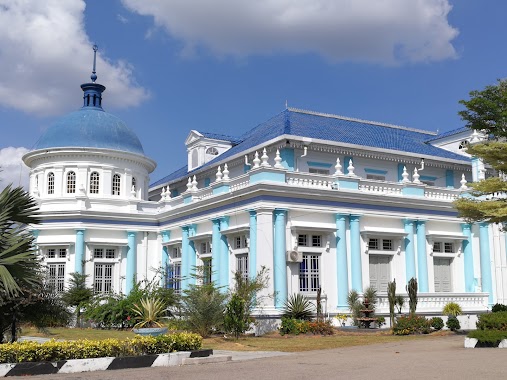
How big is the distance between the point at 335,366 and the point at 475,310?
1596cm

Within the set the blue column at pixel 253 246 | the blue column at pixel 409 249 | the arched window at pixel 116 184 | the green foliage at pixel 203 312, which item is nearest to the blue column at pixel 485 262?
the blue column at pixel 409 249

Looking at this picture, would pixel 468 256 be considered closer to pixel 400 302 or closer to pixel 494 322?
pixel 400 302

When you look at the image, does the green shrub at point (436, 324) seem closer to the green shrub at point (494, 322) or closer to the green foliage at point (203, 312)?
the green shrub at point (494, 322)

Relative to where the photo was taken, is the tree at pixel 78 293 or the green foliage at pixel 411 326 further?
the tree at pixel 78 293

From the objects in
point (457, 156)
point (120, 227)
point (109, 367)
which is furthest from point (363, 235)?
point (109, 367)

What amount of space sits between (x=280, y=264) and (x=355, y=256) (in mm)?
3602

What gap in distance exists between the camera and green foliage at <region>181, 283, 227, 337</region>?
2012 cm

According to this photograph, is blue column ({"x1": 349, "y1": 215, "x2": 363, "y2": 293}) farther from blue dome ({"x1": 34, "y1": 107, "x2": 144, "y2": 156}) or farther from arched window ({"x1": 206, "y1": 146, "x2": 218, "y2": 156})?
blue dome ({"x1": 34, "y1": 107, "x2": 144, "y2": 156})

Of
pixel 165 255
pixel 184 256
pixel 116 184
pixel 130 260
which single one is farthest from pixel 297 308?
pixel 116 184

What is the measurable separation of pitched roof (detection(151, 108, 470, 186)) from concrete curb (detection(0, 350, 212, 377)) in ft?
54.7

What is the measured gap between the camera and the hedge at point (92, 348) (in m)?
11.6

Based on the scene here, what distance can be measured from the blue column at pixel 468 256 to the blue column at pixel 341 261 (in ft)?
21.7

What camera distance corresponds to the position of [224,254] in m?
25.9

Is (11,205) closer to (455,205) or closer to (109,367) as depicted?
(109,367)
